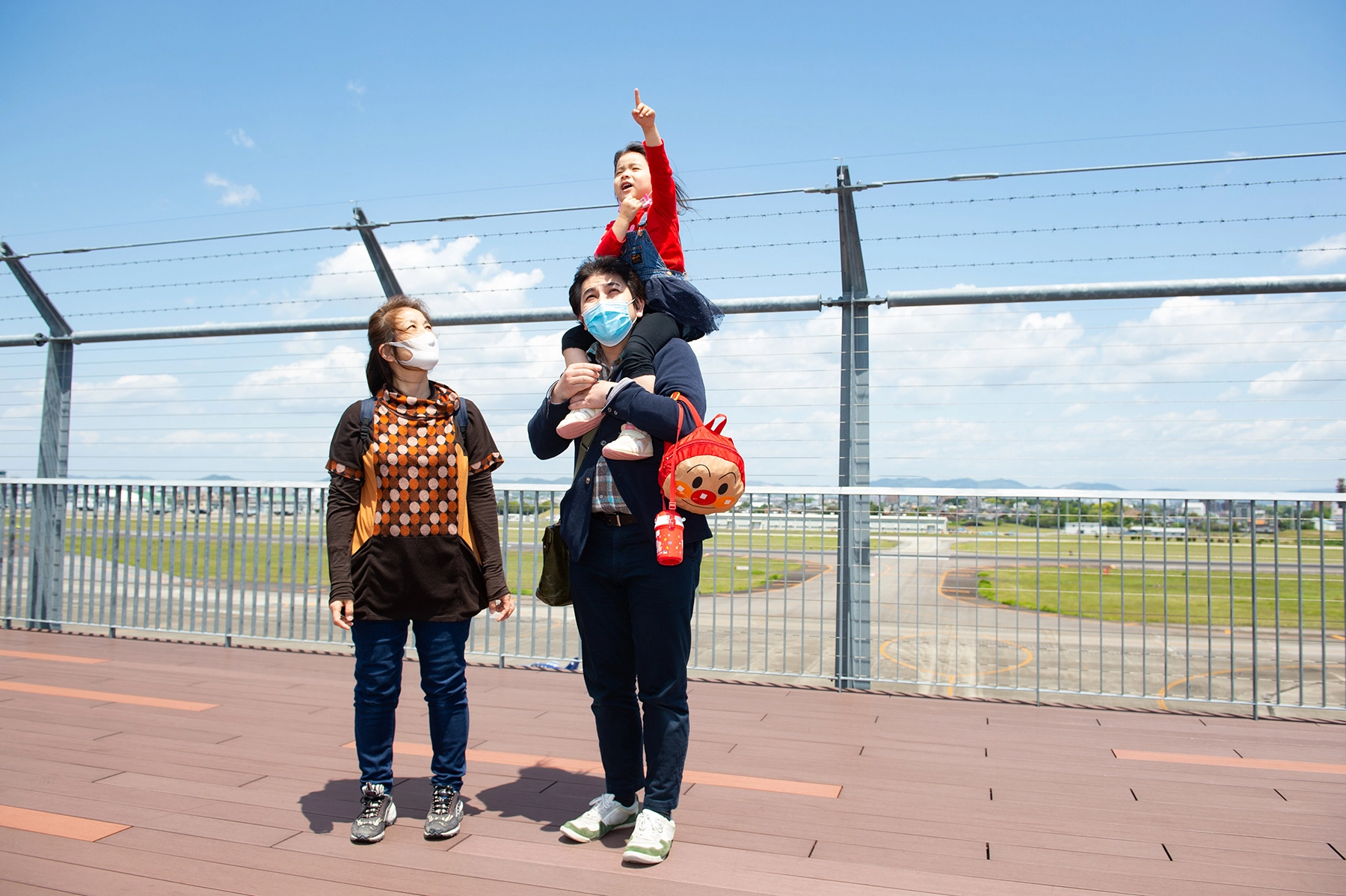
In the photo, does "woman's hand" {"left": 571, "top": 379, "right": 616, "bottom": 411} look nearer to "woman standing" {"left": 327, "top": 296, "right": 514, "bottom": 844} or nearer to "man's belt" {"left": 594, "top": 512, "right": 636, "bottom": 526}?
"man's belt" {"left": 594, "top": 512, "right": 636, "bottom": 526}

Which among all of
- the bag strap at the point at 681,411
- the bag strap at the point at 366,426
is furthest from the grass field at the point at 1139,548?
the bag strap at the point at 366,426

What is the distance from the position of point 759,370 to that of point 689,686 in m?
1.75

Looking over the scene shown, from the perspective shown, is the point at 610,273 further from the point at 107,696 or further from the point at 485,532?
the point at 107,696

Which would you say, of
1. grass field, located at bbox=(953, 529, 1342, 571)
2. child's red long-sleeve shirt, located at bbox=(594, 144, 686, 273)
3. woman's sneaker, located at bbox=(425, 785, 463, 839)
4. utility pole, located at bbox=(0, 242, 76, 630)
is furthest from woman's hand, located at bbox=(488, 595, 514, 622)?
utility pole, located at bbox=(0, 242, 76, 630)

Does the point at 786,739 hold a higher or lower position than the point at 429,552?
lower

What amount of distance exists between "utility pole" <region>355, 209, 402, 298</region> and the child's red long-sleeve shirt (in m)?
3.28

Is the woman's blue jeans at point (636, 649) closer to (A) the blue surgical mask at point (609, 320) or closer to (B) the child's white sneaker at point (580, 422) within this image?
(B) the child's white sneaker at point (580, 422)

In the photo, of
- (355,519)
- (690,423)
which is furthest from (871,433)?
(355,519)

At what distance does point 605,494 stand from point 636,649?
44 centimetres

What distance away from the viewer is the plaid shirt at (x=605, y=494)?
2.39 metres

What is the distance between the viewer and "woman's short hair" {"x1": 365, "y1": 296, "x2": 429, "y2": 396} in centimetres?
260

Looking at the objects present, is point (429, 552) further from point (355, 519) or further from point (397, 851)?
point (397, 851)

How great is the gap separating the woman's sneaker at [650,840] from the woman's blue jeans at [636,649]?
0.04 meters

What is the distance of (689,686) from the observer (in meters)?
4.66
